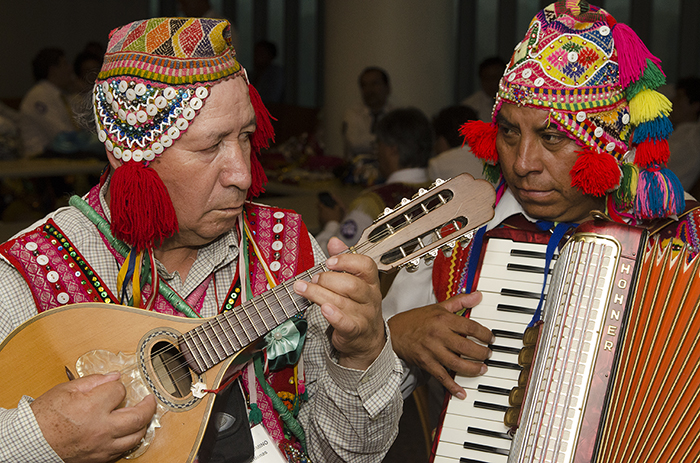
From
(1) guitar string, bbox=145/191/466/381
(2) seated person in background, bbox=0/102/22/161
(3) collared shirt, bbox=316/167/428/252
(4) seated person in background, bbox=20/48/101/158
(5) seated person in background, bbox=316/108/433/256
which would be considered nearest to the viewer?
(1) guitar string, bbox=145/191/466/381

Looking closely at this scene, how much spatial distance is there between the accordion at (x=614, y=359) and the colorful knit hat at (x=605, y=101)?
1.51 ft

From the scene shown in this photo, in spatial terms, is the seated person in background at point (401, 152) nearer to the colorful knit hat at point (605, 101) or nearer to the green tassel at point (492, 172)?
the green tassel at point (492, 172)

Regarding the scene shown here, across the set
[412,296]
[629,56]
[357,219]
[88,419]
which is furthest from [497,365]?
[357,219]

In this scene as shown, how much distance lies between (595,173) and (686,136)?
15.9 ft

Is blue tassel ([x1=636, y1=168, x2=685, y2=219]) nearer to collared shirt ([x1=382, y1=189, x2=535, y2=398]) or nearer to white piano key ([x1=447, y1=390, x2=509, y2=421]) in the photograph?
collared shirt ([x1=382, y1=189, x2=535, y2=398])

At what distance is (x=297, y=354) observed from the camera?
166 centimetres

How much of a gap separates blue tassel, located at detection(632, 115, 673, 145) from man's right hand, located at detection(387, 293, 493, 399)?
0.63 m

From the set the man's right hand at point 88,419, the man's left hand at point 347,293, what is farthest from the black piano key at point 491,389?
the man's right hand at point 88,419

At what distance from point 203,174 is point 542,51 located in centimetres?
101

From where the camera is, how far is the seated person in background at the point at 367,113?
6879 millimetres

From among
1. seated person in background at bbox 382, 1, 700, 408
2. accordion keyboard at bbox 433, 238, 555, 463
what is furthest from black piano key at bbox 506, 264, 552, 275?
seated person in background at bbox 382, 1, 700, 408

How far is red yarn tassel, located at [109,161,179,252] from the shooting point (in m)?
A: 1.49

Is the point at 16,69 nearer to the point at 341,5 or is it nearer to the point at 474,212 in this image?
the point at 341,5

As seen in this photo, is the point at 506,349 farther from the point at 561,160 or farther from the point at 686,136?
the point at 686,136
